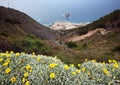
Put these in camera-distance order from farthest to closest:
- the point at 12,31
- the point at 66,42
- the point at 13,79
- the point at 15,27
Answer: the point at 66,42 → the point at 15,27 → the point at 12,31 → the point at 13,79

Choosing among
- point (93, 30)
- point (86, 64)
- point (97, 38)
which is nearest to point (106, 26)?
point (93, 30)

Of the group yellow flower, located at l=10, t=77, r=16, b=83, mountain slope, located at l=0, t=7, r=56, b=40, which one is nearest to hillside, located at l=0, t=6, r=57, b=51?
mountain slope, located at l=0, t=7, r=56, b=40

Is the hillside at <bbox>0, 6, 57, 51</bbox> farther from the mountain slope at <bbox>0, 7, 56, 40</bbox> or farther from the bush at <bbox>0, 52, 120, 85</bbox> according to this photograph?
the bush at <bbox>0, 52, 120, 85</bbox>

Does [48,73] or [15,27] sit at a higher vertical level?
[15,27]

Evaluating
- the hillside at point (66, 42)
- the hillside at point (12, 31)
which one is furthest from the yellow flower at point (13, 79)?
the hillside at point (12, 31)

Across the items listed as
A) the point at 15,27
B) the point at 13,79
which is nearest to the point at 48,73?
the point at 13,79

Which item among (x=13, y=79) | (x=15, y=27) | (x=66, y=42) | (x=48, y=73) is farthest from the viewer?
(x=66, y=42)

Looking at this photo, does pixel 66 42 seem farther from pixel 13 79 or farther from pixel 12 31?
pixel 13 79

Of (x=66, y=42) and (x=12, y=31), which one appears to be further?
(x=66, y=42)

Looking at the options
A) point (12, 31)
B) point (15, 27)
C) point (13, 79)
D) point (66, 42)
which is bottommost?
point (13, 79)
